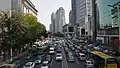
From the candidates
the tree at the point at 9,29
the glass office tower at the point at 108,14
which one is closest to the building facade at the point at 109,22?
the glass office tower at the point at 108,14

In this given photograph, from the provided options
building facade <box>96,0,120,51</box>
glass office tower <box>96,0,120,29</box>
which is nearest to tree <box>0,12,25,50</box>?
building facade <box>96,0,120,51</box>

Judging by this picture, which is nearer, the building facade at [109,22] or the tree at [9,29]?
the tree at [9,29]

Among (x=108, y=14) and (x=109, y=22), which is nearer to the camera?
(x=109, y=22)

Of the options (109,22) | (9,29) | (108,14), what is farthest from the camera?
(108,14)

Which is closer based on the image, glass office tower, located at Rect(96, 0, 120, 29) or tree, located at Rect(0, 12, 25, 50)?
tree, located at Rect(0, 12, 25, 50)

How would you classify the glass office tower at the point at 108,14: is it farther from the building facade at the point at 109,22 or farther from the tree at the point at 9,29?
the tree at the point at 9,29

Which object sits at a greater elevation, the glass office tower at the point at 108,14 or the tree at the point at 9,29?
the glass office tower at the point at 108,14

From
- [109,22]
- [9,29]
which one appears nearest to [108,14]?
[109,22]

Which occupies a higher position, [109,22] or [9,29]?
[109,22]

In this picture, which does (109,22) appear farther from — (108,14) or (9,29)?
(9,29)

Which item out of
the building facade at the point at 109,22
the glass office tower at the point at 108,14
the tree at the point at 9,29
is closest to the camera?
Result: the tree at the point at 9,29

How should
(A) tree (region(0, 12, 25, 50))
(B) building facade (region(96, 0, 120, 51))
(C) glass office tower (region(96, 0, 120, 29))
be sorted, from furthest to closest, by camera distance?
(C) glass office tower (region(96, 0, 120, 29)) → (B) building facade (region(96, 0, 120, 51)) → (A) tree (region(0, 12, 25, 50))

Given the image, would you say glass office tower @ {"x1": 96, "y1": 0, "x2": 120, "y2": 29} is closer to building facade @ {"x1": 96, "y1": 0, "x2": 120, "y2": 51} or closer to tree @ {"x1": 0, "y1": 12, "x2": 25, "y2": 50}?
building facade @ {"x1": 96, "y1": 0, "x2": 120, "y2": 51}

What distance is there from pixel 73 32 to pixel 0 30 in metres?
160
